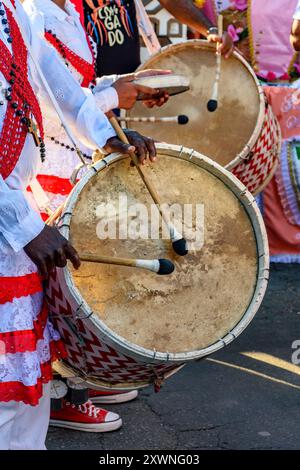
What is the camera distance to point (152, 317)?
2486mm

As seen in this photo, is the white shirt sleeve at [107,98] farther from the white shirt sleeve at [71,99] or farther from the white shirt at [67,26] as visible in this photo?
the white shirt sleeve at [71,99]

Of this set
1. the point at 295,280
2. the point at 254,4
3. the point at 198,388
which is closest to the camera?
the point at 198,388

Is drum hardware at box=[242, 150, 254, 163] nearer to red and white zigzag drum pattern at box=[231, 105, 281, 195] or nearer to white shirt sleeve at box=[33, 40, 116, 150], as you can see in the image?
red and white zigzag drum pattern at box=[231, 105, 281, 195]

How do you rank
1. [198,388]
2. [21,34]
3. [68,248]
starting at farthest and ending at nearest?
[198,388]
[21,34]
[68,248]

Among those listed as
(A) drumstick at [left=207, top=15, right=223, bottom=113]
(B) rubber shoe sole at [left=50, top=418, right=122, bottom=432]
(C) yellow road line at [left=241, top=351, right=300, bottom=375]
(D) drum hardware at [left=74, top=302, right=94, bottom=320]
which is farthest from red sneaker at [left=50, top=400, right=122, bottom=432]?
(A) drumstick at [left=207, top=15, right=223, bottom=113]

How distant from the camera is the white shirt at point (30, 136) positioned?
2217 mm

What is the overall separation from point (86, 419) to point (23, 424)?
84 centimetres

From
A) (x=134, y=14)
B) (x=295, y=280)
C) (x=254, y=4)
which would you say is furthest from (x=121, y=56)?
(x=254, y=4)

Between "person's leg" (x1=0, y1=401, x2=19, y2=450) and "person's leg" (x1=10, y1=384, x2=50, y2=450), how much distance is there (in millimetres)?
36

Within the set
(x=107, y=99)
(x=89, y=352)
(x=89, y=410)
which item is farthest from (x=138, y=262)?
(x=89, y=410)

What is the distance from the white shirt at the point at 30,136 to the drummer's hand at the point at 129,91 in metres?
0.27

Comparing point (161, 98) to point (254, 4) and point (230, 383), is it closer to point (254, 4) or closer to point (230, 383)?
point (230, 383)

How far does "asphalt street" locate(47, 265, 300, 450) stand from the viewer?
127 inches

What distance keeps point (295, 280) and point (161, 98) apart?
2631 mm
